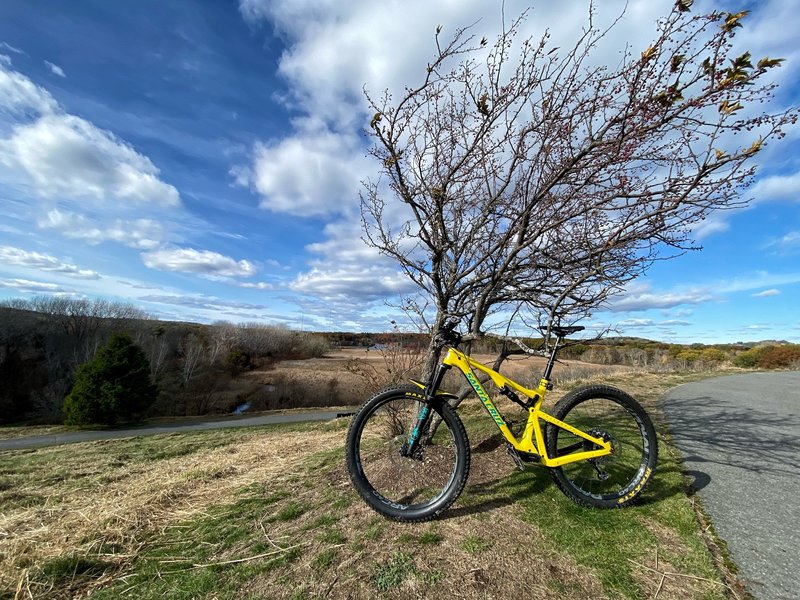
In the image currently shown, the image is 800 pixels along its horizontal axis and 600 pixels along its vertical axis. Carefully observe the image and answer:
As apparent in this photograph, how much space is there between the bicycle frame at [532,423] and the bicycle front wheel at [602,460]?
0.06 m

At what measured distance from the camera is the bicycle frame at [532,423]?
330cm

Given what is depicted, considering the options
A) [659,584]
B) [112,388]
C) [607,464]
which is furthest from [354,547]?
[112,388]

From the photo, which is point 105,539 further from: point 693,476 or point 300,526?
point 693,476

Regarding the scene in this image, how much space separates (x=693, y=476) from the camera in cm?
416

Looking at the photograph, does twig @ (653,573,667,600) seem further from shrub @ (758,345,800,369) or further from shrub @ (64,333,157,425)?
shrub @ (758,345,800,369)

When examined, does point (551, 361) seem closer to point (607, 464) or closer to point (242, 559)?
point (607, 464)

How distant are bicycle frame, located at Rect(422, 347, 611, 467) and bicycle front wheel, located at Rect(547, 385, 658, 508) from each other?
59 mm

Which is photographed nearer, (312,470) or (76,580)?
(76,580)

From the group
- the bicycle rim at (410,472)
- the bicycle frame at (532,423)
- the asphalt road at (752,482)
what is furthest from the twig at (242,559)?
the asphalt road at (752,482)

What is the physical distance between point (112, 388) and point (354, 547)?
33.8 metres

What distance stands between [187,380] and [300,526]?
48.0m

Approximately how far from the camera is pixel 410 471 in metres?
3.76

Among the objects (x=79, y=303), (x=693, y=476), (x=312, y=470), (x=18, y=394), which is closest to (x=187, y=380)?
(x=18, y=394)

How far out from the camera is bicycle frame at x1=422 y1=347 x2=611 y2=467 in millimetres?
3301
